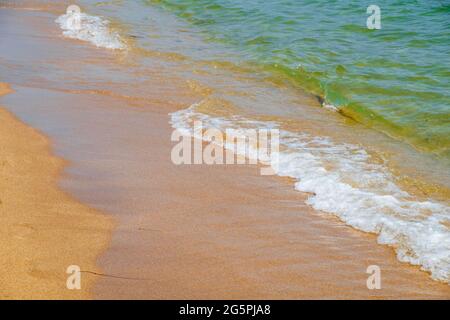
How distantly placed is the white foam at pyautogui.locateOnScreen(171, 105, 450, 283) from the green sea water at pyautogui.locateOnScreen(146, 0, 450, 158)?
1227mm

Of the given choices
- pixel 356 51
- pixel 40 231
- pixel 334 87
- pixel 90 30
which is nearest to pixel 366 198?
pixel 40 231

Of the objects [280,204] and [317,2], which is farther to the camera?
[317,2]

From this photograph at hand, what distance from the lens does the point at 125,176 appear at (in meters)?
5.15

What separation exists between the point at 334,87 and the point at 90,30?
5.46 m

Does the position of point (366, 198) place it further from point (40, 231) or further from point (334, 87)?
point (334, 87)

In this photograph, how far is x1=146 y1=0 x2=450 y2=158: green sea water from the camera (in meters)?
7.80

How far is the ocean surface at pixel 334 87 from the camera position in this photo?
4938 mm

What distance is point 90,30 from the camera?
12.3 m

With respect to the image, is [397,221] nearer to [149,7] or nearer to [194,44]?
[194,44]

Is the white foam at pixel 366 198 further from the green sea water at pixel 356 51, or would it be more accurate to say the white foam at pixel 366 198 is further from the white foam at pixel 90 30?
the white foam at pixel 90 30

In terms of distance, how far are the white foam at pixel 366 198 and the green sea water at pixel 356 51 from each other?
48.3 inches

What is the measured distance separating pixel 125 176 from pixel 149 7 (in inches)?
449
